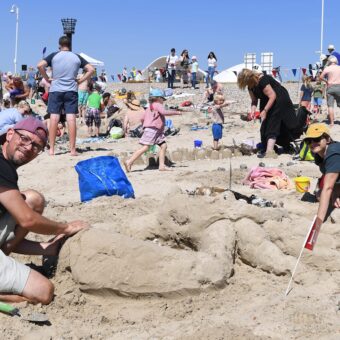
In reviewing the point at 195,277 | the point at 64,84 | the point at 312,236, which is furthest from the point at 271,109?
the point at 195,277

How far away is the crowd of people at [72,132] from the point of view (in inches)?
137

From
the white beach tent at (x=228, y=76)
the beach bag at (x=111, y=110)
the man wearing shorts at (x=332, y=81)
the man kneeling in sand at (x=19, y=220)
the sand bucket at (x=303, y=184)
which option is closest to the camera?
the man kneeling in sand at (x=19, y=220)

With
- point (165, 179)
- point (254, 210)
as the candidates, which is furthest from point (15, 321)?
point (165, 179)

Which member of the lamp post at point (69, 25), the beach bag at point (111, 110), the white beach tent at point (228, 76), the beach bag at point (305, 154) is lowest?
the beach bag at point (305, 154)

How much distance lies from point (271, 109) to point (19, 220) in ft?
20.3

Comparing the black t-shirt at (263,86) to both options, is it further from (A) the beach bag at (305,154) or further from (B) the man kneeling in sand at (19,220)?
(B) the man kneeling in sand at (19,220)

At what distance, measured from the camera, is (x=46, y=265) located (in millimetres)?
3994

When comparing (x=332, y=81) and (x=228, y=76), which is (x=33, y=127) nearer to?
(x=332, y=81)

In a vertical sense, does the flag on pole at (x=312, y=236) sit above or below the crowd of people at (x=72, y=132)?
below

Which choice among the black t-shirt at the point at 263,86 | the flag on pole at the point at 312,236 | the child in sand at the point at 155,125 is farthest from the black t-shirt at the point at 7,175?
the black t-shirt at the point at 263,86

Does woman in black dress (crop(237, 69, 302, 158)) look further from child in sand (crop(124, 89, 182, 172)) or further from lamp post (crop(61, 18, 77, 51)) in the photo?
lamp post (crop(61, 18, 77, 51))

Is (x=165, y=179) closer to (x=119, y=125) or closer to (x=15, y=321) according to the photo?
(x=15, y=321)

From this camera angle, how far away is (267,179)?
647 centimetres

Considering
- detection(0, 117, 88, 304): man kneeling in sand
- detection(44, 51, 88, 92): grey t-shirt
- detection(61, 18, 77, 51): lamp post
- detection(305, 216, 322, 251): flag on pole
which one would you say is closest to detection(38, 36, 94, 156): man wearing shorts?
detection(44, 51, 88, 92): grey t-shirt
